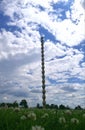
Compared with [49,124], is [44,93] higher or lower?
higher

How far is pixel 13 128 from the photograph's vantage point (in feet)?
24.9

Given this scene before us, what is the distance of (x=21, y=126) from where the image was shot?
755 centimetres

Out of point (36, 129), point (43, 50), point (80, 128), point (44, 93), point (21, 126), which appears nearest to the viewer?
point (36, 129)

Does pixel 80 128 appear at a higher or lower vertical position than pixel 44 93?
lower

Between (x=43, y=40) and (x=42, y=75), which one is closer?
(x=42, y=75)

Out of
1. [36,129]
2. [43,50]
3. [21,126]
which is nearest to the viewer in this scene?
[36,129]

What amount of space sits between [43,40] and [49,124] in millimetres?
63197

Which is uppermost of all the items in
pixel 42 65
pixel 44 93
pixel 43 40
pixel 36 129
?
pixel 43 40

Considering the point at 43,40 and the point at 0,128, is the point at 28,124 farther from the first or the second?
the point at 43,40

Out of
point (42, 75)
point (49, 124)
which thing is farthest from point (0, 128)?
point (42, 75)

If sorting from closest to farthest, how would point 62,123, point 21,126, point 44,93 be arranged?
point 21,126, point 62,123, point 44,93

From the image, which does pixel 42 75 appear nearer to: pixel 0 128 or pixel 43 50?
pixel 43 50

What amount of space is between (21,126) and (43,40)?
64.1 meters

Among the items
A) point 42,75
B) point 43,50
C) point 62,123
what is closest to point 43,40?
point 43,50
